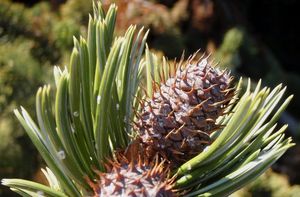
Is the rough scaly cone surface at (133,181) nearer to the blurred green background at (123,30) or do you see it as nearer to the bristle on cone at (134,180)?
the bristle on cone at (134,180)

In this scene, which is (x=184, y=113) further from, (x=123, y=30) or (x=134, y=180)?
(x=123, y=30)

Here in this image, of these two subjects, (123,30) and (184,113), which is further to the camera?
(123,30)

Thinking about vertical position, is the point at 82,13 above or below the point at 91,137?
above

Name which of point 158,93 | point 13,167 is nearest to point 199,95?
point 158,93

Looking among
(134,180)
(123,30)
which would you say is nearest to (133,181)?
(134,180)

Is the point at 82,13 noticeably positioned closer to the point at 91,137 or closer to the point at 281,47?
the point at 91,137

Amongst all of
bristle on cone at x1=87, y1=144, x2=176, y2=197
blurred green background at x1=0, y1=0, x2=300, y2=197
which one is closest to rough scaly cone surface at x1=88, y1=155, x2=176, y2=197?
bristle on cone at x1=87, y1=144, x2=176, y2=197
